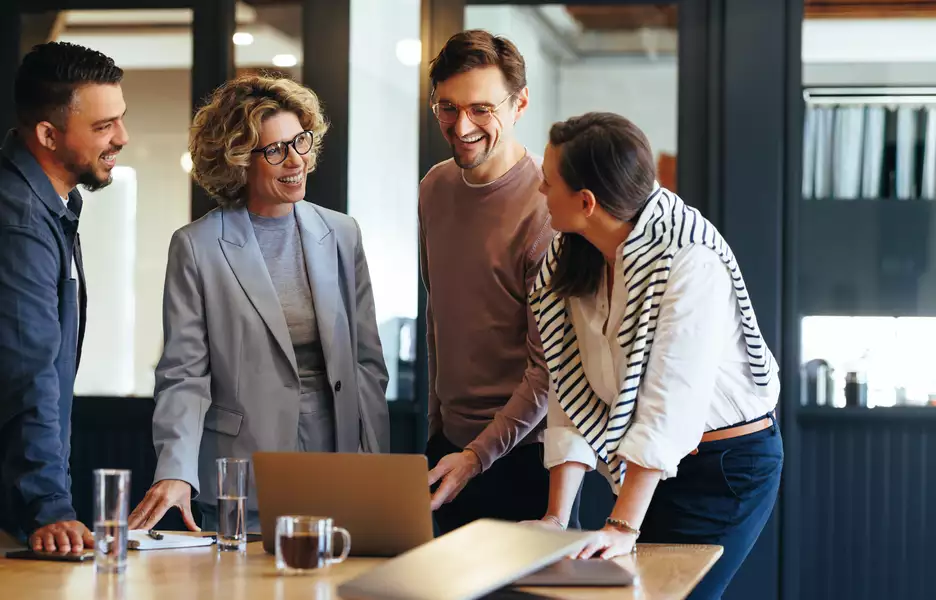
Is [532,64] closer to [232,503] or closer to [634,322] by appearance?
[634,322]

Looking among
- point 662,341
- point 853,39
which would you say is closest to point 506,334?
point 662,341

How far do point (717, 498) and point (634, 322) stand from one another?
365 millimetres

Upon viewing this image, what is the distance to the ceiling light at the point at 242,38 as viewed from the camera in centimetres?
425

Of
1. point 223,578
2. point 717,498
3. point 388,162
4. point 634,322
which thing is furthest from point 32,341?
point 388,162

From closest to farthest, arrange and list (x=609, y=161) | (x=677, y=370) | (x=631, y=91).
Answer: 1. (x=677, y=370)
2. (x=609, y=161)
3. (x=631, y=91)

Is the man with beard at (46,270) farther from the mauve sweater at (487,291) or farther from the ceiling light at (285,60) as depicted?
the ceiling light at (285,60)

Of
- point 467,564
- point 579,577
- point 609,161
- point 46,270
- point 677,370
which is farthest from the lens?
point 46,270

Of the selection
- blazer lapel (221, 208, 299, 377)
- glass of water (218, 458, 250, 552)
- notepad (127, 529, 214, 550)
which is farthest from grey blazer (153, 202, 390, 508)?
glass of water (218, 458, 250, 552)

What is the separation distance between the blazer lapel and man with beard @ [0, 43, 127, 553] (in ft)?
0.98

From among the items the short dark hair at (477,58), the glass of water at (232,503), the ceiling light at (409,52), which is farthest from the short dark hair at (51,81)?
the ceiling light at (409,52)

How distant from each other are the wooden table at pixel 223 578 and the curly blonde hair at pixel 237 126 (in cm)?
96

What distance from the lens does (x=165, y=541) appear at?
202 centimetres

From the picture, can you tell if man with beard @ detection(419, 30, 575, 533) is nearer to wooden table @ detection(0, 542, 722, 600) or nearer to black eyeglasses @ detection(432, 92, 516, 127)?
black eyeglasses @ detection(432, 92, 516, 127)

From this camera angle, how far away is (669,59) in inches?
160
